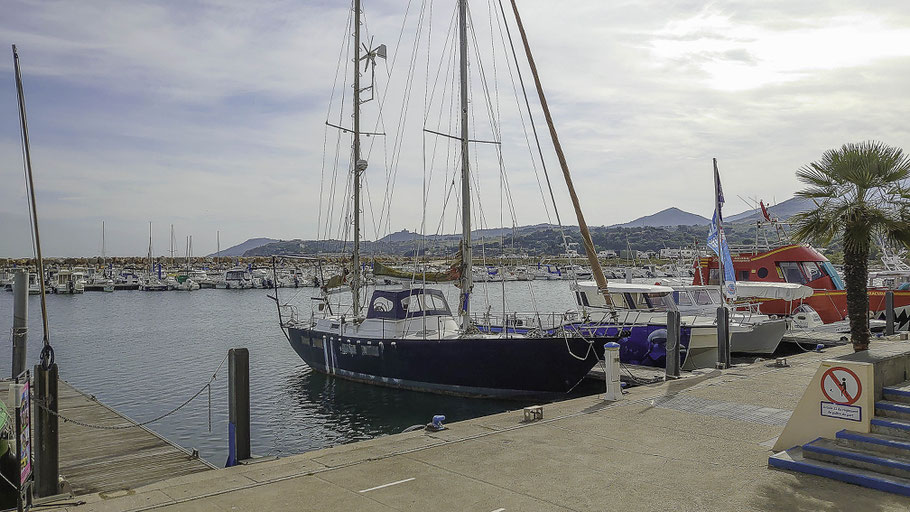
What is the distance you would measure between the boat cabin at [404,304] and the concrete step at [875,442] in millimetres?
15025

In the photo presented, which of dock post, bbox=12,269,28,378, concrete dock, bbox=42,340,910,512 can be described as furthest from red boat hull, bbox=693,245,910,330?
dock post, bbox=12,269,28,378

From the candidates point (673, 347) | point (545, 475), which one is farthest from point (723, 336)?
point (545, 475)

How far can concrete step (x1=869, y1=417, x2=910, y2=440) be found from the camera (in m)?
8.62

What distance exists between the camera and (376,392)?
77.3 ft

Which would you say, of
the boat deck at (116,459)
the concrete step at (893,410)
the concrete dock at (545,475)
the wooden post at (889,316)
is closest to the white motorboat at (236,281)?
the wooden post at (889,316)

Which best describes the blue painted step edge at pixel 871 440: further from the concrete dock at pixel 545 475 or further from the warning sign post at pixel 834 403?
the concrete dock at pixel 545 475

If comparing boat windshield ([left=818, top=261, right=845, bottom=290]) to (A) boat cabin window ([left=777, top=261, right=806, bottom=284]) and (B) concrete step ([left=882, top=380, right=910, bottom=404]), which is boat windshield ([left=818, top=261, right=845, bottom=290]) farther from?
(B) concrete step ([left=882, top=380, right=910, bottom=404])

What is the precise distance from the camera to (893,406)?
9.02m

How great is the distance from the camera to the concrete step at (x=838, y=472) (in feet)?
25.7

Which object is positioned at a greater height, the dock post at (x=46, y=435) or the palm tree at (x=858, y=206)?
the palm tree at (x=858, y=206)

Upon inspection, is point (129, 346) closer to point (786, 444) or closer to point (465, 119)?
point (465, 119)

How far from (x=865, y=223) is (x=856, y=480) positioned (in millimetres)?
6507

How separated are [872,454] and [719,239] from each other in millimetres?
18227

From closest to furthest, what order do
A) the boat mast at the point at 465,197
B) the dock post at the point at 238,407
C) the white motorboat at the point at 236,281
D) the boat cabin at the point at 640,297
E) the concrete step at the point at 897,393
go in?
the concrete step at the point at 897,393, the dock post at the point at 238,407, the boat mast at the point at 465,197, the boat cabin at the point at 640,297, the white motorboat at the point at 236,281
